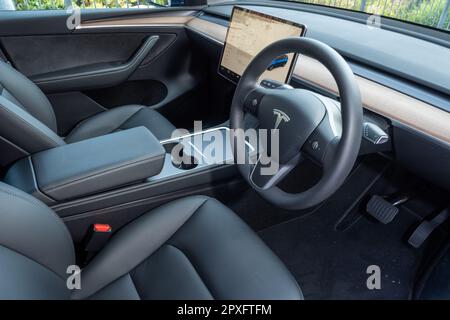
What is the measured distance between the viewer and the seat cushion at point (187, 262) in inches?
36.5

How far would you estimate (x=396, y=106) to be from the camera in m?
1.04

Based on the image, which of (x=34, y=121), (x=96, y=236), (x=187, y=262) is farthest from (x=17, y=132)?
(x=187, y=262)

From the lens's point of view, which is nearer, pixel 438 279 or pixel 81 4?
pixel 438 279

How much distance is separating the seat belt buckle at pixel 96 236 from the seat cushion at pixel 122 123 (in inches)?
22.4

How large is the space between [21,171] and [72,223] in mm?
202

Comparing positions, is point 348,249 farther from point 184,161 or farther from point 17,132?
point 17,132

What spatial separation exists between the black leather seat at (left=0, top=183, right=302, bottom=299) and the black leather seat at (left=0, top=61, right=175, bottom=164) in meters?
0.36

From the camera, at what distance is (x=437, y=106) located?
0.99 m

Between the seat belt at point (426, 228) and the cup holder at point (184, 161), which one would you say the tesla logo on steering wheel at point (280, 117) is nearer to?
the cup holder at point (184, 161)

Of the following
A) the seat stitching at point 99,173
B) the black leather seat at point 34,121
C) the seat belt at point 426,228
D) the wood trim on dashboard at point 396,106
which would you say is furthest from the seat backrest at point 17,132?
the seat belt at point 426,228

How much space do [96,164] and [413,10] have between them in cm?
130

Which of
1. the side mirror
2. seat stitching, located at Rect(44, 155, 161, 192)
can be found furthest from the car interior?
the side mirror
